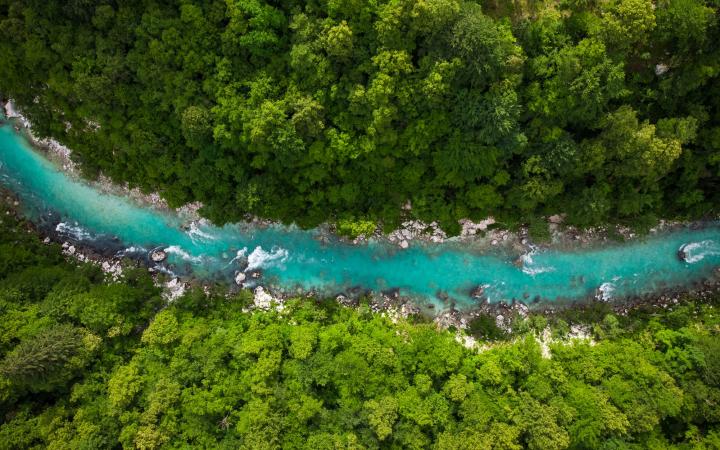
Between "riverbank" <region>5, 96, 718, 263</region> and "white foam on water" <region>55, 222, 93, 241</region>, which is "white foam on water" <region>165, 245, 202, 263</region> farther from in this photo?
"white foam on water" <region>55, 222, 93, 241</region>

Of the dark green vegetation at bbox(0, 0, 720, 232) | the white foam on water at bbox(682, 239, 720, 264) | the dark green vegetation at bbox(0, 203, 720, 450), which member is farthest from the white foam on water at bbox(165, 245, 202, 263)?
the white foam on water at bbox(682, 239, 720, 264)

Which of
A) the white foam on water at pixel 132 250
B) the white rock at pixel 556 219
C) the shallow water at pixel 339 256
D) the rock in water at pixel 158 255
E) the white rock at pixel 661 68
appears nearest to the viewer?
the white rock at pixel 661 68

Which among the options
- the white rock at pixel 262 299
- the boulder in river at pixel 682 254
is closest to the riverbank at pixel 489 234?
the boulder in river at pixel 682 254

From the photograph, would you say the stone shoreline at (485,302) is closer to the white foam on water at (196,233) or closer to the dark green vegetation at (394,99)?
the white foam on water at (196,233)

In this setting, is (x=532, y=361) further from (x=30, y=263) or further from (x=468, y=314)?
(x=30, y=263)

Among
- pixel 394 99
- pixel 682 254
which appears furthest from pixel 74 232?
pixel 682 254

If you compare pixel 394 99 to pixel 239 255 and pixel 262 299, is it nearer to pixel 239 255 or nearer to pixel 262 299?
pixel 239 255
